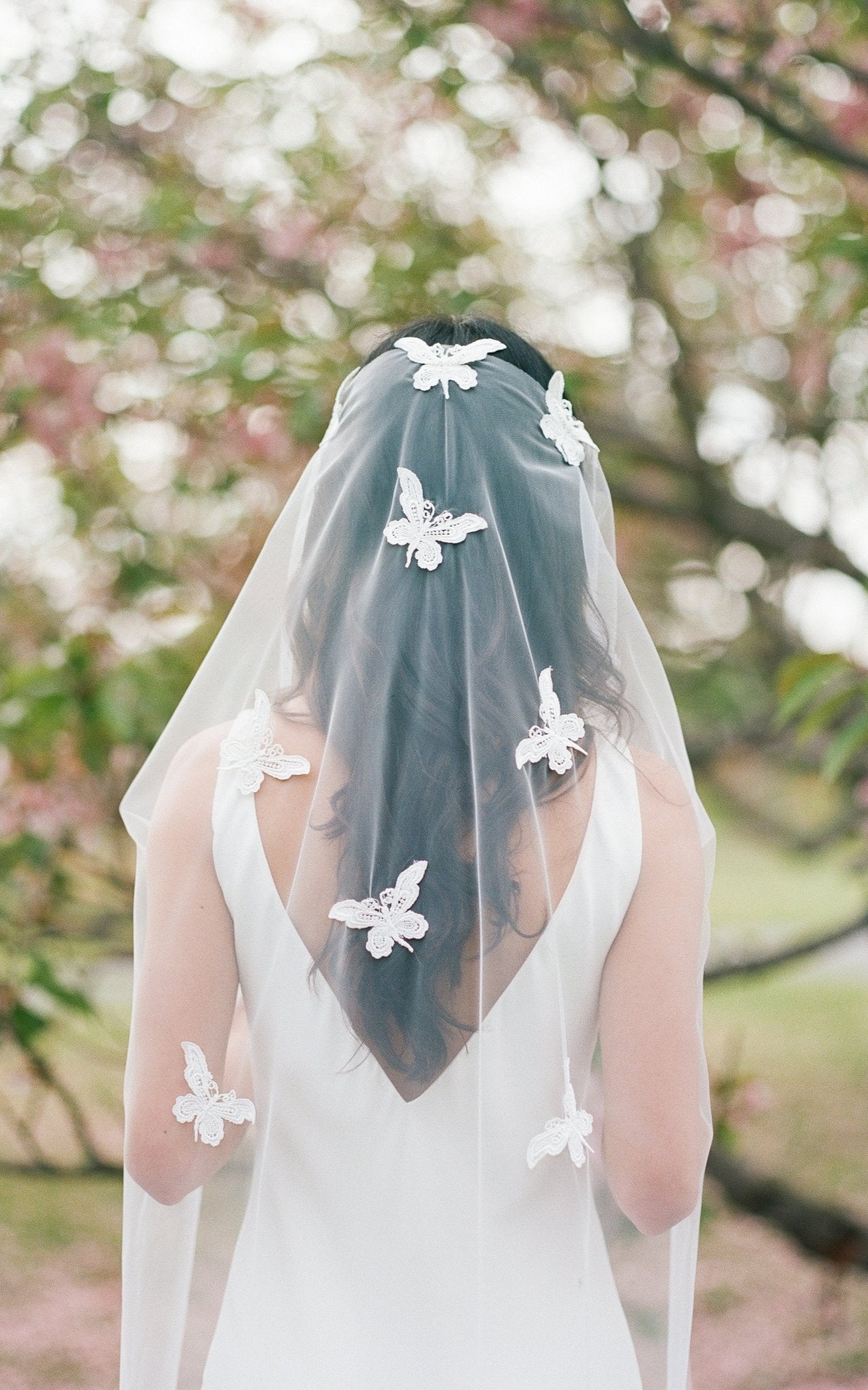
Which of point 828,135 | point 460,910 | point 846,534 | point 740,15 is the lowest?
point 846,534

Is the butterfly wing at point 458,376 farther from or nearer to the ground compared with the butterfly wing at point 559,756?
farther from the ground

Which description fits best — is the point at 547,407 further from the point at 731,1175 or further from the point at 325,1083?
the point at 731,1175

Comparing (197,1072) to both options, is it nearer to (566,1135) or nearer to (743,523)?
(566,1135)

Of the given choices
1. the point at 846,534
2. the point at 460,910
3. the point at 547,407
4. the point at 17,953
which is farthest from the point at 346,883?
the point at 846,534

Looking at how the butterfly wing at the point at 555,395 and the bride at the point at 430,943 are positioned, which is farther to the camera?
the butterfly wing at the point at 555,395

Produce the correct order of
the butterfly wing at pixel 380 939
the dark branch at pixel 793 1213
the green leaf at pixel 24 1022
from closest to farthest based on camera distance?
the butterfly wing at pixel 380 939 → the green leaf at pixel 24 1022 → the dark branch at pixel 793 1213

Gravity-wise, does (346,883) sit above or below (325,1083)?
above

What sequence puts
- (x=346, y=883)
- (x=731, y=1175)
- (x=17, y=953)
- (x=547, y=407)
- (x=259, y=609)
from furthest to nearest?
(x=731, y=1175) < (x=17, y=953) < (x=259, y=609) < (x=547, y=407) < (x=346, y=883)

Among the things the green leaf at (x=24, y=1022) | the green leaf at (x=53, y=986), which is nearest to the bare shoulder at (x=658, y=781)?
the green leaf at (x=53, y=986)

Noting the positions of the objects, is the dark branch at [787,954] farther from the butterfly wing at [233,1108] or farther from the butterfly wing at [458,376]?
the butterfly wing at [458,376]

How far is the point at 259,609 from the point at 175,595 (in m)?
1.36

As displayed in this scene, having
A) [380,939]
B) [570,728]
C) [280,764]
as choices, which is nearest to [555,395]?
[570,728]

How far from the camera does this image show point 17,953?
2611mm

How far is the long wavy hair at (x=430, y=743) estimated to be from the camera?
122 centimetres
